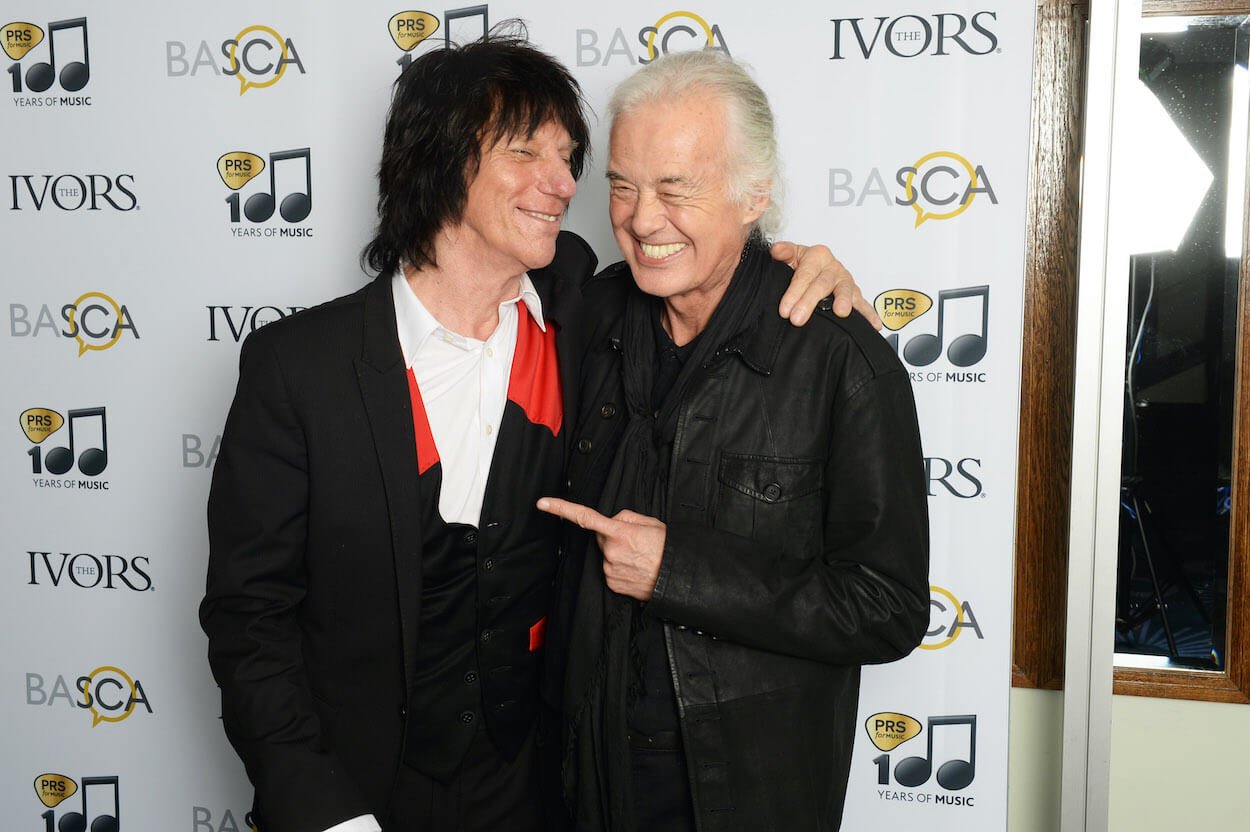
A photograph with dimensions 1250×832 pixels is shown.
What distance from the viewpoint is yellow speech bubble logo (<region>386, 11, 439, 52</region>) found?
82.0 inches

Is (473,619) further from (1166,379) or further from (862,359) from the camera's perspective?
(1166,379)

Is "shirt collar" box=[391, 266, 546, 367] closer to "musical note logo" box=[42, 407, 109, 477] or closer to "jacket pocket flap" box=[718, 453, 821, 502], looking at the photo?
"jacket pocket flap" box=[718, 453, 821, 502]

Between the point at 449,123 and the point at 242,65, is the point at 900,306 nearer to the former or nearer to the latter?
the point at 449,123

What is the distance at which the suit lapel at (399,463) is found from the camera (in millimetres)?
1440

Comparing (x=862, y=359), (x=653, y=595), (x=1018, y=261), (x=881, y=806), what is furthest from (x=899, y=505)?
(x=881, y=806)

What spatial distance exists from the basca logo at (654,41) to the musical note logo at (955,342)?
26.3 inches

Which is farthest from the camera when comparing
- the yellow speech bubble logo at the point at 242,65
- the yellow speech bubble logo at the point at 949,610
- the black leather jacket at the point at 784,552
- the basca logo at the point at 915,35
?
the yellow speech bubble logo at the point at 242,65

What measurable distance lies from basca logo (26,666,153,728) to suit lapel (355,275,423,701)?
1272mm

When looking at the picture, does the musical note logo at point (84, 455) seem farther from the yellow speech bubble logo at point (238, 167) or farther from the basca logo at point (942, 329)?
the basca logo at point (942, 329)

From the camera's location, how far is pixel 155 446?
2.30 meters

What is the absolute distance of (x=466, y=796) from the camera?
158cm

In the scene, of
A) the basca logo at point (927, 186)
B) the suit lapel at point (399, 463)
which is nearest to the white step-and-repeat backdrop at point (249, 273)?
the basca logo at point (927, 186)

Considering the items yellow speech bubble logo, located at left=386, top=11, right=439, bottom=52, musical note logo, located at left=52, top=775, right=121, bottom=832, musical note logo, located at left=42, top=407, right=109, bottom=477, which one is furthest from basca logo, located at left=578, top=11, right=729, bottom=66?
musical note logo, located at left=52, top=775, right=121, bottom=832

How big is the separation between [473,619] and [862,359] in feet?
2.27
